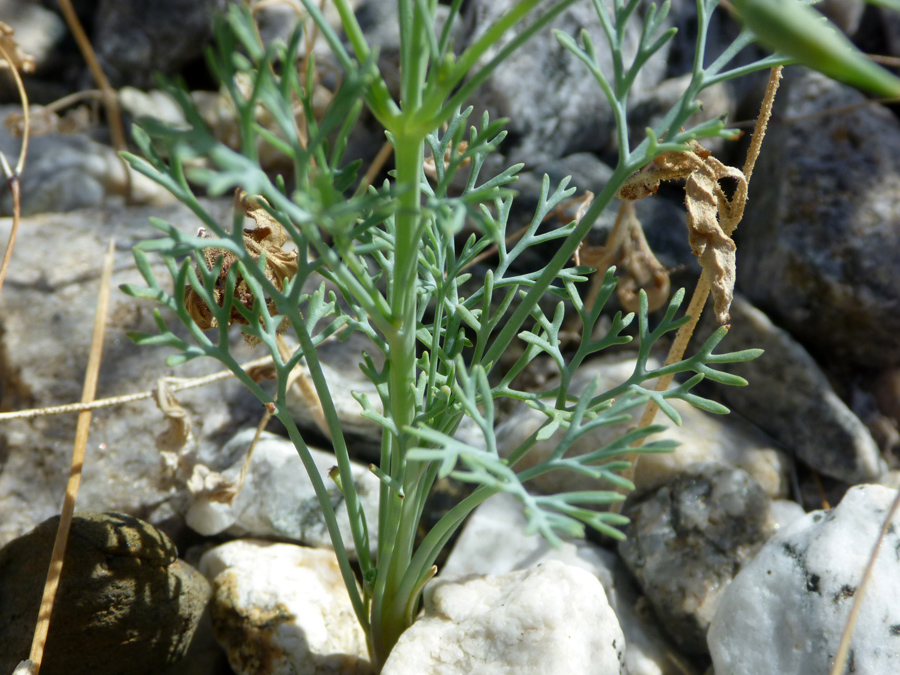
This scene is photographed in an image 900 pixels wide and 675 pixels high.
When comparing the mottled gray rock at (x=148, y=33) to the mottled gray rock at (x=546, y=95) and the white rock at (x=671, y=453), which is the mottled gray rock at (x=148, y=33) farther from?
the white rock at (x=671, y=453)

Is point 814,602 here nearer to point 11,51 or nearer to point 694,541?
point 694,541

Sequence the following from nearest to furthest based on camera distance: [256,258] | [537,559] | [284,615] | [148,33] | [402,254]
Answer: [402,254]
[256,258]
[284,615]
[537,559]
[148,33]

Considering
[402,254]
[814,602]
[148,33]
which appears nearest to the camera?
[402,254]

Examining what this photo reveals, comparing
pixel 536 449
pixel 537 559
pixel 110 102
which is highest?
pixel 110 102

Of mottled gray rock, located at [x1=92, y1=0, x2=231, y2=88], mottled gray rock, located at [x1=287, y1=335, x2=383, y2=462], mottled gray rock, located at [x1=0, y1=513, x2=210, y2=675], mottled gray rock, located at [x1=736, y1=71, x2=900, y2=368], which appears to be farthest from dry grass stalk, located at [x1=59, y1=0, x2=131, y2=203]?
mottled gray rock, located at [x1=736, y1=71, x2=900, y2=368]

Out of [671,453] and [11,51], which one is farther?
[11,51]

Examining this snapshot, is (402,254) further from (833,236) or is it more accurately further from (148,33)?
(148,33)

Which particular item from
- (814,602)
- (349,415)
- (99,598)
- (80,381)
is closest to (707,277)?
(814,602)

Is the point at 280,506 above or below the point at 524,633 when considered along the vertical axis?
below

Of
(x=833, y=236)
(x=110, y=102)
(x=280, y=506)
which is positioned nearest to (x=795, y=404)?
(x=833, y=236)

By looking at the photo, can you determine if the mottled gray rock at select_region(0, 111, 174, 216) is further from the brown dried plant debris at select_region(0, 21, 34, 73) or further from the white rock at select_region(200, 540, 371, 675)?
the white rock at select_region(200, 540, 371, 675)
